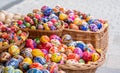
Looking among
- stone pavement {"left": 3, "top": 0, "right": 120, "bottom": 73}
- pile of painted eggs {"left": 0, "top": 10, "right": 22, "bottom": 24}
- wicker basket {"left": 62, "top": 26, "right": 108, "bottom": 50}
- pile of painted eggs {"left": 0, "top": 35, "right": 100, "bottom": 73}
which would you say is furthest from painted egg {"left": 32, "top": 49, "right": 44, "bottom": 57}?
stone pavement {"left": 3, "top": 0, "right": 120, "bottom": 73}

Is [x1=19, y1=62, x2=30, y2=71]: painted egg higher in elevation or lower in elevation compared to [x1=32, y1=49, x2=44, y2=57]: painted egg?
lower

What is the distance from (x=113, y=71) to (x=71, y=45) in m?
1.36

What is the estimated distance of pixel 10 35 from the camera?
2.79 meters

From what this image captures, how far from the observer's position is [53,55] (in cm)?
A: 262

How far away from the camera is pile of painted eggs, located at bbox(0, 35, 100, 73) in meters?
2.29

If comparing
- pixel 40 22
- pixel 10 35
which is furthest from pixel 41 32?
pixel 10 35

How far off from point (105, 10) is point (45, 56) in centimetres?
534

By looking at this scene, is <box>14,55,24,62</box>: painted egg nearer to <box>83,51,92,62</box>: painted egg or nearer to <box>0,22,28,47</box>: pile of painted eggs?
<box>0,22,28,47</box>: pile of painted eggs

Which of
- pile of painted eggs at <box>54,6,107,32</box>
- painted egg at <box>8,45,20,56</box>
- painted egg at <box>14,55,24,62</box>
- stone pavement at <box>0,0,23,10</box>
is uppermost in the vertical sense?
stone pavement at <box>0,0,23,10</box>

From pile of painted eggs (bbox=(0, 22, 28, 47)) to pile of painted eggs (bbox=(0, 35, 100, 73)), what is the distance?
88mm

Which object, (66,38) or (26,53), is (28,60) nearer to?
(26,53)

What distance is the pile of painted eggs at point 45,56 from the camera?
229 centimetres

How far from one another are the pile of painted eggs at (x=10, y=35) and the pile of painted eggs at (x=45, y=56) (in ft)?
0.29

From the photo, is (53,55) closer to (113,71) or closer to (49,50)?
(49,50)
